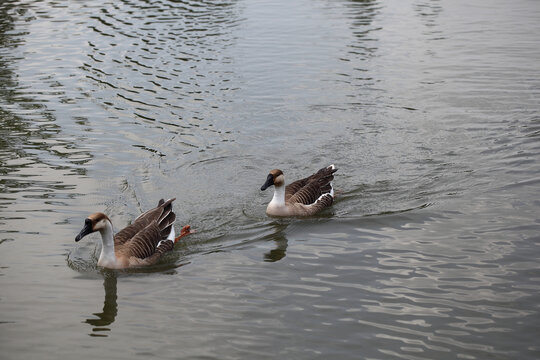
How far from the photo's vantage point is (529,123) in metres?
17.5

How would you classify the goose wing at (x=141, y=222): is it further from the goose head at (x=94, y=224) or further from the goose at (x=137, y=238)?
the goose head at (x=94, y=224)

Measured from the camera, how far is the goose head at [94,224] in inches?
424

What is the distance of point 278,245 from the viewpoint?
12.4 meters

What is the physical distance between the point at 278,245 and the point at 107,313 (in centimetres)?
346

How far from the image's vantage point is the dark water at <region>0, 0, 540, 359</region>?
377 inches

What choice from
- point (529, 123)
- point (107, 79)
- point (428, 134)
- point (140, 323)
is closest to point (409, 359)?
point (140, 323)

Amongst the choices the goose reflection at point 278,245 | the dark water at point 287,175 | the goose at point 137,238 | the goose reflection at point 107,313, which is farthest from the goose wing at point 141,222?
the goose reflection at point 278,245

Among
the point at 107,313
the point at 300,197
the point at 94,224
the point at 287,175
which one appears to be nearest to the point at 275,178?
the point at 300,197

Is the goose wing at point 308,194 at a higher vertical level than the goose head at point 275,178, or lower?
lower

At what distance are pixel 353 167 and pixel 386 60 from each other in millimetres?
8545

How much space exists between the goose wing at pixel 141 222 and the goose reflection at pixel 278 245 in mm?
1872

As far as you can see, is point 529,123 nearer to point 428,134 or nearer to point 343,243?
point 428,134

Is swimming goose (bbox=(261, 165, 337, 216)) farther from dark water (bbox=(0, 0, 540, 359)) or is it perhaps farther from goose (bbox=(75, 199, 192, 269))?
goose (bbox=(75, 199, 192, 269))

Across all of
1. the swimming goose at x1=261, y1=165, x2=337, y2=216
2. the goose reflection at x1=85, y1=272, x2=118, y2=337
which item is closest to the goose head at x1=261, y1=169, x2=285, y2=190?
the swimming goose at x1=261, y1=165, x2=337, y2=216
